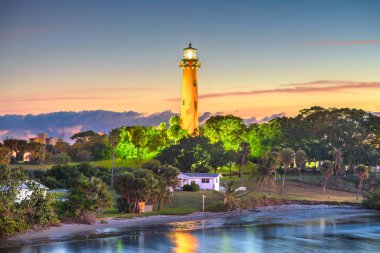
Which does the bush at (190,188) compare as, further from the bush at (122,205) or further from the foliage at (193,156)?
the bush at (122,205)

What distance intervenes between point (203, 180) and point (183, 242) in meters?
39.0

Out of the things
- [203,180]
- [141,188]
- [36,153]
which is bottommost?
[141,188]

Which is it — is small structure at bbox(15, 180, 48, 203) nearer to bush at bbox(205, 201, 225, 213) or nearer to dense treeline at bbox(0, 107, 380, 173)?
bush at bbox(205, 201, 225, 213)

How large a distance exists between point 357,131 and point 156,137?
43.8 m

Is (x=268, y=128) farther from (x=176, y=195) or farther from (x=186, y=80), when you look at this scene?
(x=176, y=195)

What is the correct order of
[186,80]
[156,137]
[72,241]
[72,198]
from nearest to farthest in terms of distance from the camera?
1. [72,241]
2. [72,198]
3. [186,80]
4. [156,137]

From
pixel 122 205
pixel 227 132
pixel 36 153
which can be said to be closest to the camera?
pixel 122 205

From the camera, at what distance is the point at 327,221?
81.8 meters

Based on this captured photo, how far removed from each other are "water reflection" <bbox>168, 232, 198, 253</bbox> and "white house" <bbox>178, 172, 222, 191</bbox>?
3329 centimetres

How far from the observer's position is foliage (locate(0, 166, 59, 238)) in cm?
5828

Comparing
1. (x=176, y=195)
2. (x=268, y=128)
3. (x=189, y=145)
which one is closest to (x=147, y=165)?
(x=176, y=195)

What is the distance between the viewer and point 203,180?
100 metres

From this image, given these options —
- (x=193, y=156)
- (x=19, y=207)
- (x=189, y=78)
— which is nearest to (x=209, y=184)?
(x=193, y=156)

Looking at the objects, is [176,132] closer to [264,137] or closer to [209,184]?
[264,137]
